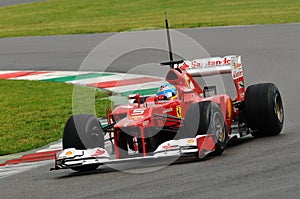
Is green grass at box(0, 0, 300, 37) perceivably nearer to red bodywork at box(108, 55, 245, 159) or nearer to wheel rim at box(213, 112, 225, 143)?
red bodywork at box(108, 55, 245, 159)

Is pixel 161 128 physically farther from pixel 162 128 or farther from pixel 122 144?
pixel 122 144

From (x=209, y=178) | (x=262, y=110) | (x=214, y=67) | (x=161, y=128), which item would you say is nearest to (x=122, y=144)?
(x=161, y=128)

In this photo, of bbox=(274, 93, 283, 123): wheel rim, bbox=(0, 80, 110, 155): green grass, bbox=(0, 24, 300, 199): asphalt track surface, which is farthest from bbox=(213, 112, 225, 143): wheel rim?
bbox=(0, 80, 110, 155): green grass

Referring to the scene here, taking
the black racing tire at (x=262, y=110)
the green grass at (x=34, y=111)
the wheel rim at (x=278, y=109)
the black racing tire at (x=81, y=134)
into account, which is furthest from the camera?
the green grass at (x=34, y=111)

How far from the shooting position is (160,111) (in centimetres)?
923

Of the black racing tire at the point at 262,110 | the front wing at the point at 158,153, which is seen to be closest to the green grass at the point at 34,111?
the front wing at the point at 158,153

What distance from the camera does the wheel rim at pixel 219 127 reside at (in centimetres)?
929

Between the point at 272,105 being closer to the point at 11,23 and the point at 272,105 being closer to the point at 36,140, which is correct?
the point at 36,140

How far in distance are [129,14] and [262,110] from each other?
22.3m

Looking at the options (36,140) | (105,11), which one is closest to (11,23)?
(105,11)

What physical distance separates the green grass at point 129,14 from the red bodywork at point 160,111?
614 inches

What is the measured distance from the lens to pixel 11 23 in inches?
1282

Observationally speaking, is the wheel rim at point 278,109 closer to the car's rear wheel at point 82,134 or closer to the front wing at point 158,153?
the front wing at point 158,153

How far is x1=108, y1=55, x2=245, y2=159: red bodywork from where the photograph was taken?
29.5 ft
